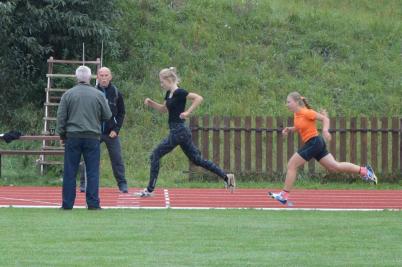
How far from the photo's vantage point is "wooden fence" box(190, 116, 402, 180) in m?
22.0

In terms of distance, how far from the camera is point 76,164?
48.7ft

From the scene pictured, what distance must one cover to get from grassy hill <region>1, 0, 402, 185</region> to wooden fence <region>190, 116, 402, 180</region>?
1.43 metres

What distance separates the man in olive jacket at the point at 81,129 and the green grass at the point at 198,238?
0.40 m

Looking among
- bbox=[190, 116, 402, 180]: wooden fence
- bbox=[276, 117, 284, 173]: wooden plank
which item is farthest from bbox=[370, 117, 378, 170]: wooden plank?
bbox=[276, 117, 284, 173]: wooden plank

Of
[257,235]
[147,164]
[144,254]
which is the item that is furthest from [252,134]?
[144,254]

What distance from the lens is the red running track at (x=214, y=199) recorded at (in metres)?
16.5

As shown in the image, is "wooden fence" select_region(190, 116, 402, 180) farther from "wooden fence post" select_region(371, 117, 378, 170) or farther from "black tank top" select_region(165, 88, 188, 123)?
"black tank top" select_region(165, 88, 188, 123)

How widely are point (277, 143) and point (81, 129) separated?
26.7 feet

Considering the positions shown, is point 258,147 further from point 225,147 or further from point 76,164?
point 76,164

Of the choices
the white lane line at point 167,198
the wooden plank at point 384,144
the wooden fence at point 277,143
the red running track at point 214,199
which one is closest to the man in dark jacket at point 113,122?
the red running track at point 214,199

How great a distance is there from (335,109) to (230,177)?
963 cm

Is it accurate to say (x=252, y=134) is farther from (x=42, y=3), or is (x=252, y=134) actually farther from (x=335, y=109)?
(x=42, y=3)

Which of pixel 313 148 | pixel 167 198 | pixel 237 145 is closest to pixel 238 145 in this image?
pixel 237 145

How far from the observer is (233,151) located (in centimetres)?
2252
